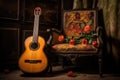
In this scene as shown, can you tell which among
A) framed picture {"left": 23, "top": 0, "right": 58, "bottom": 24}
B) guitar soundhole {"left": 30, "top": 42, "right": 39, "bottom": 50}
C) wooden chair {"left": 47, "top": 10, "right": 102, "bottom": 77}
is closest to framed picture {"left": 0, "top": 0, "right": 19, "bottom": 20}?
framed picture {"left": 23, "top": 0, "right": 58, "bottom": 24}

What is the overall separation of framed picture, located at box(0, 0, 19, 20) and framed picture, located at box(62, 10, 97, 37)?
1.11 meters

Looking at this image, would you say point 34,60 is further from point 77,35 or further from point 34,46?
point 77,35

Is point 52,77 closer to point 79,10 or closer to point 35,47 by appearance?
point 35,47

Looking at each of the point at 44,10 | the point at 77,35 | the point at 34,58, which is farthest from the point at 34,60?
the point at 44,10

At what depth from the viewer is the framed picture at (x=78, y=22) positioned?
4.70 meters

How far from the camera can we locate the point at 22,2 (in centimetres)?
500

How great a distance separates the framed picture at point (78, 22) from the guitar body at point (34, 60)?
106 cm

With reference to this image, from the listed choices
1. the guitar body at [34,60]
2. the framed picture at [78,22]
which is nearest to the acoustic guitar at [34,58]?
the guitar body at [34,60]

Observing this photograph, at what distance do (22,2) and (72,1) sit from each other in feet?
4.95

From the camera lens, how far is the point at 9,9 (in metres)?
4.76

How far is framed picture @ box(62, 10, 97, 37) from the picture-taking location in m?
4.70

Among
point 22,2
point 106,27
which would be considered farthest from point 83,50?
A: point 22,2

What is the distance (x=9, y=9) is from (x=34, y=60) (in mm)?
1580

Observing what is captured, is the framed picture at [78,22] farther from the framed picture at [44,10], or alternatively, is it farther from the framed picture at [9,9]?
the framed picture at [9,9]
